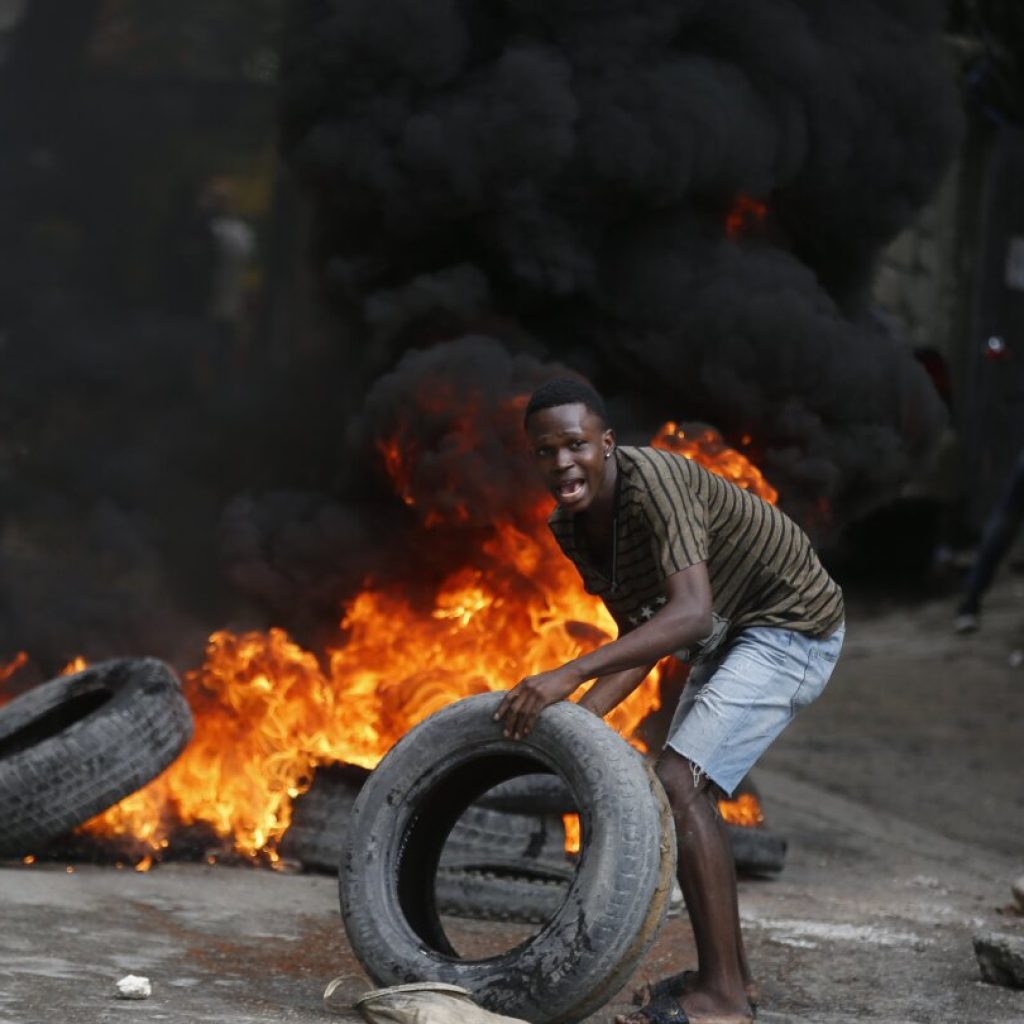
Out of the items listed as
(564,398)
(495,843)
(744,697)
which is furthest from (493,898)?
(564,398)

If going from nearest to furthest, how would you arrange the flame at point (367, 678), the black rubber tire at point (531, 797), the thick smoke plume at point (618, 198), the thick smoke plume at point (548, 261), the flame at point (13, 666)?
the black rubber tire at point (531, 797) < the flame at point (367, 678) < the thick smoke plume at point (548, 261) < the flame at point (13, 666) < the thick smoke plume at point (618, 198)

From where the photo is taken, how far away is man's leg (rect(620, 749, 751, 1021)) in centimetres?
483

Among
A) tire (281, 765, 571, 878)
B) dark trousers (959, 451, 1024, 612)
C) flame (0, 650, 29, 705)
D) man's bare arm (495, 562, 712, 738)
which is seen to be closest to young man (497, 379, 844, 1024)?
man's bare arm (495, 562, 712, 738)

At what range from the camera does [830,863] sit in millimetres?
8109

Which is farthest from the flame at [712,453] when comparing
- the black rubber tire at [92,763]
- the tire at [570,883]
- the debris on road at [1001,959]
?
the tire at [570,883]

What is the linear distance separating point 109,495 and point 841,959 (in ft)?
21.1

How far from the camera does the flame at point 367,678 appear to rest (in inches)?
305

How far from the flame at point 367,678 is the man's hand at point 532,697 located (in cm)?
294

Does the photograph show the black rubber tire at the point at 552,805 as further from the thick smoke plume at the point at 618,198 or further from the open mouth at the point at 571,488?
the open mouth at the point at 571,488

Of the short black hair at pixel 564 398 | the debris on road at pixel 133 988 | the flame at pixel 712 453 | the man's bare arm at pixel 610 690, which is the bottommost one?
the debris on road at pixel 133 988

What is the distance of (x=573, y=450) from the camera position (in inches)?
188

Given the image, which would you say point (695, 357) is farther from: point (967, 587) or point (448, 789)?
point (967, 587)

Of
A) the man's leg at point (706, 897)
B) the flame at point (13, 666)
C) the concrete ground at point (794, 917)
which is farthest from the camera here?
the flame at point (13, 666)

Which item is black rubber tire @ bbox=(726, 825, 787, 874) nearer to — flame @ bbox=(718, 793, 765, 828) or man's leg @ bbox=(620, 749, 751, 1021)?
flame @ bbox=(718, 793, 765, 828)
